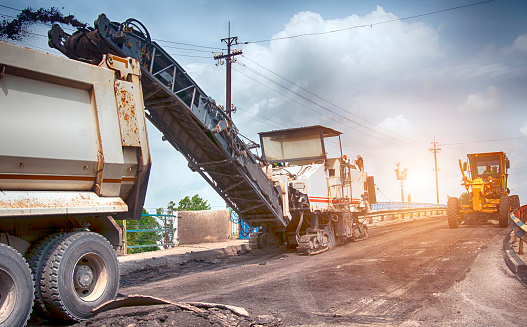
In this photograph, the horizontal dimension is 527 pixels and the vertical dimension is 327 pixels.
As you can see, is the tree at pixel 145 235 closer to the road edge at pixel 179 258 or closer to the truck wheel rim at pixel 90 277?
the road edge at pixel 179 258

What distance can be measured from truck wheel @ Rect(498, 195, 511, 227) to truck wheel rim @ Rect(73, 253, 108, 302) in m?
17.8

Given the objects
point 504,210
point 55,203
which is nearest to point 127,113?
point 55,203

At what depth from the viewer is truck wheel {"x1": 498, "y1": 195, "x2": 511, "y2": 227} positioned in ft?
59.2

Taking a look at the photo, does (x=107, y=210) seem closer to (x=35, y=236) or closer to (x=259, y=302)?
(x=35, y=236)

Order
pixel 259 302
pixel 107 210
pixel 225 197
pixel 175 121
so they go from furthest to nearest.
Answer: pixel 225 197 → pixel 175 121 → pixel 259 302 → pixel 107 210

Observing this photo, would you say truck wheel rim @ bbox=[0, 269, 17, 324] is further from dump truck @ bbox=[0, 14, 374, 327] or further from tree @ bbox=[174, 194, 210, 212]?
tree @ bbox=[174, 194, 210, 212]

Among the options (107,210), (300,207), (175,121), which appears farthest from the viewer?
(300,207)

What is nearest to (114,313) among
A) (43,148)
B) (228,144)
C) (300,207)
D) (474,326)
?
(43,148)

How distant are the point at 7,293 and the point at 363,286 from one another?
5183 mm

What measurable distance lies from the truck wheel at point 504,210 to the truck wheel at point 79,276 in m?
17.7

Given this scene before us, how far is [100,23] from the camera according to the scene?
714cm

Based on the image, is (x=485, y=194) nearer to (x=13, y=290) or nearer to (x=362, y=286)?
(x=362, y=286)

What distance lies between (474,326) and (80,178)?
5.01m

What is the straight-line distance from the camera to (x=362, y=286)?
23.1 ft
